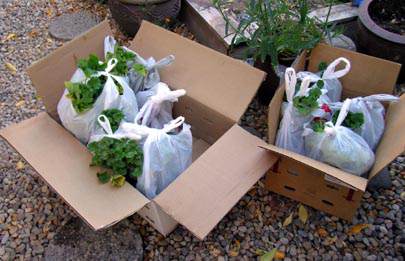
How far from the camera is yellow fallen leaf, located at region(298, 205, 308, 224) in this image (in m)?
1.79

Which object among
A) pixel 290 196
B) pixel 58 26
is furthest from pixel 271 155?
pixel 58 26

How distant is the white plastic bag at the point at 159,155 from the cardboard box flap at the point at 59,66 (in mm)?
462

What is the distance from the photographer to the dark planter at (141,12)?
263 centimetres

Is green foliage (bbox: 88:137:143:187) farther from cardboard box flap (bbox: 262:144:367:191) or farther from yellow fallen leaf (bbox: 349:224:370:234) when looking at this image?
yellow fallen leaf (bbox: 349:224:370:234)

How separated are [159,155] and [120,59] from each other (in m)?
0.55

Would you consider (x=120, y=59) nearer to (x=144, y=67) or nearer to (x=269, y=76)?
(x=144, y=67)

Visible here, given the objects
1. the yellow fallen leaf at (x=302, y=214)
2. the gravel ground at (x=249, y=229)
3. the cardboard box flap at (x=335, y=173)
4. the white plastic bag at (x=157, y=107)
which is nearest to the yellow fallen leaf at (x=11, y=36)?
the gravel ground at (x=249, y=229)

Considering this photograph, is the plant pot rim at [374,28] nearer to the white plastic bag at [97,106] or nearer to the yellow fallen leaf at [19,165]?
the white plastic bag at [97,106]

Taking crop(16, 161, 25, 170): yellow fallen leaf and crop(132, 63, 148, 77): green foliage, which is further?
crop(16, 161, 25, 170): yellow fallen leaf

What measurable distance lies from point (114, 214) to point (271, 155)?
70 centimetres

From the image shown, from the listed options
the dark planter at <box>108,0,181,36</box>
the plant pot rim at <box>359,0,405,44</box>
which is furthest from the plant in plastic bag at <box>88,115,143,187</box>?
the plant pot rim at <box>359,0,405,44</box>

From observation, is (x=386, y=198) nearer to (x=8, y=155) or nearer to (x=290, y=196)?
(x=290, y=196)

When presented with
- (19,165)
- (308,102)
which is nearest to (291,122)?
(308,102)

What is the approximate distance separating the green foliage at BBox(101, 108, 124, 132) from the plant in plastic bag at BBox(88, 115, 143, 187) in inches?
1.6
